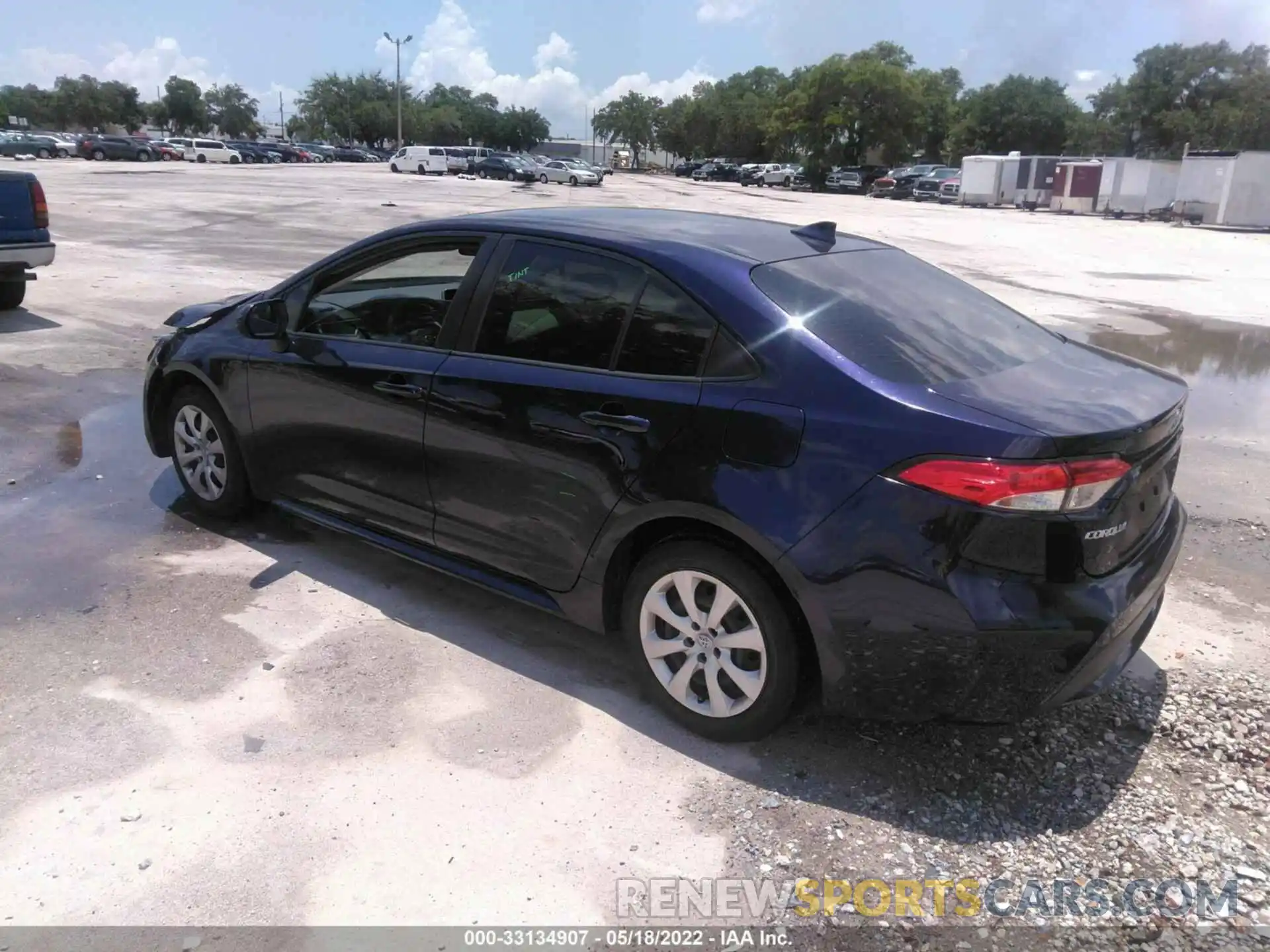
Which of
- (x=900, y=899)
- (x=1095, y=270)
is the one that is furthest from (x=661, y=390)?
(x=1095, y=270)

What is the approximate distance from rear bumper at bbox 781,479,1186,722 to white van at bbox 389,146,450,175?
62855 millimetres

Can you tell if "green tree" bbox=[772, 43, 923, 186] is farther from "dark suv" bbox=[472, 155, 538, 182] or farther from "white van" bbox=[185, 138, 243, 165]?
"white van" bbox=[185, 138, 243, 165]

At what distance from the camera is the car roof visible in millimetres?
3527

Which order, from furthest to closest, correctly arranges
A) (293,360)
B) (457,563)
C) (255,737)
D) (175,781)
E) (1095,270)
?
1. (1095,270)
2. (293,360)
3. (457,563)
4. (255,737)
5. (175,781)

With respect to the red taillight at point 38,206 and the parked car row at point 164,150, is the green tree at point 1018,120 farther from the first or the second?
the red taillight at point 38,206

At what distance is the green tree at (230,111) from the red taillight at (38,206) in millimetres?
130658

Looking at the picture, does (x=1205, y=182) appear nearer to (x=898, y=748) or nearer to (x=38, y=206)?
(x=38, y=206)

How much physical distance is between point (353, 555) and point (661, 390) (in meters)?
2.22

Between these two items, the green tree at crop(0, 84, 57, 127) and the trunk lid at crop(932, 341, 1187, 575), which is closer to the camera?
the trunk lid at crop(932, 341, 1187, 575)

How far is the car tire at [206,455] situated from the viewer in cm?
485

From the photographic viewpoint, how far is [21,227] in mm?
9727

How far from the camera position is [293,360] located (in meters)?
4.41

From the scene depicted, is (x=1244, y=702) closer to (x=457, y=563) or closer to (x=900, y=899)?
(x=900, y=899)

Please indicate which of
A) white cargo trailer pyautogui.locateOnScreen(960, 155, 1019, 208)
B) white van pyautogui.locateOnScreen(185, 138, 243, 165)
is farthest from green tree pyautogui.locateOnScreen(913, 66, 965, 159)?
white van pyautogui.locateOnScreen(185, 138, 243, 165)
